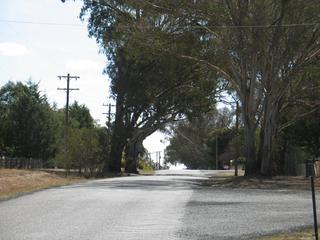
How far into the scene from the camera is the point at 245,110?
39594 millimetres

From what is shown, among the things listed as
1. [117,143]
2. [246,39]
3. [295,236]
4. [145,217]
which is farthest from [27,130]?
[295,236]

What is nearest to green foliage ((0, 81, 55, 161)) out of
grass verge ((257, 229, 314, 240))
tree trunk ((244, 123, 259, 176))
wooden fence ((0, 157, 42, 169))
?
wooden fence ((0, 157, 42, 169))

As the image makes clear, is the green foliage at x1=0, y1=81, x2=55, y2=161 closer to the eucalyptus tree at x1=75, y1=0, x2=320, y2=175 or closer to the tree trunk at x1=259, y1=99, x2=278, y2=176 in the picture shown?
the eucalyptus tree at x1=75, y1=0, x2=320, y2=175

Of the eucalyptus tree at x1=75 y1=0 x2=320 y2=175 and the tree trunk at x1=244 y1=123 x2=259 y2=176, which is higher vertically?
the eucalyptus tree at x1=75 y1=0 x2=320 y2=175

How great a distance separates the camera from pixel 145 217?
610 inches

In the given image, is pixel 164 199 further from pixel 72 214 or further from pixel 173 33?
pixel 173 33

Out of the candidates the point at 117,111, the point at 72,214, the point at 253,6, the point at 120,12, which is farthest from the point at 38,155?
the point at 72,214

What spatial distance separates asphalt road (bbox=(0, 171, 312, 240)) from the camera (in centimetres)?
1260

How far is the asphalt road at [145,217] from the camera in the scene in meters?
12.6

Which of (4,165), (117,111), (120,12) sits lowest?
(4,165)

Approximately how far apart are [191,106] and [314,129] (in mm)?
15051

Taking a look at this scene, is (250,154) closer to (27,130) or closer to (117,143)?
(117,143)

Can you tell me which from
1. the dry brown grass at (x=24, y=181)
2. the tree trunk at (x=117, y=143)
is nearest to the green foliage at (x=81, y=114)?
the tree trunk at (x=117, y=143)

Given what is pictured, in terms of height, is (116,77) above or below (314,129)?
above
